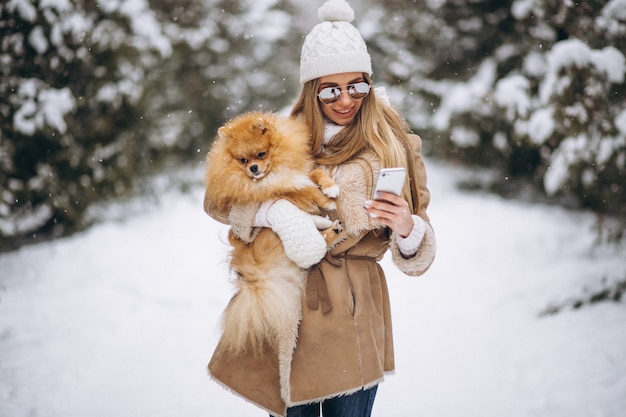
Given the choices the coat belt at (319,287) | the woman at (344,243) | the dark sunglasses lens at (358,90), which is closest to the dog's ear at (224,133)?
the woman at (344,243)

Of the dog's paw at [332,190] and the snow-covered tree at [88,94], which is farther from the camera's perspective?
the snow-covered tree at [88,94]

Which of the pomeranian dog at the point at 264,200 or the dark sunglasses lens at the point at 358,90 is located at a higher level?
the dark sunglasses lens at the point at 358,90

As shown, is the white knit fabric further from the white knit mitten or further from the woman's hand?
the white knit mitten

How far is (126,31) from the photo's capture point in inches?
283

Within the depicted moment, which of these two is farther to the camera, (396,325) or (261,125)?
(396,325)

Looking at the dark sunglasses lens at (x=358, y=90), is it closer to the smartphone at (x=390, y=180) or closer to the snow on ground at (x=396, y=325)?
the smartphone at (x=390, y=180)

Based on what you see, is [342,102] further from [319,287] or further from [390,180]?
[319,287]

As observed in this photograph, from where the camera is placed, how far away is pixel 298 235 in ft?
6.45

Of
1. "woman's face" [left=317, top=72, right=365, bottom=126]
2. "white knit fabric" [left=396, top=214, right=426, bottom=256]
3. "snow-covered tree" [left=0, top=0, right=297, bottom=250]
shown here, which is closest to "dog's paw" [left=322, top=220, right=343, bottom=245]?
"white knit fabric" [left=396, top=214, right=426, bottom=256]

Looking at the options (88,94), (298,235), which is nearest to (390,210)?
(298,235)

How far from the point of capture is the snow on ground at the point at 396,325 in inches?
161

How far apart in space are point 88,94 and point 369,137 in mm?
6240

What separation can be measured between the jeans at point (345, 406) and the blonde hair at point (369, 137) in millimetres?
774

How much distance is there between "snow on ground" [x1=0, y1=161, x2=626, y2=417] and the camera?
409 cm
